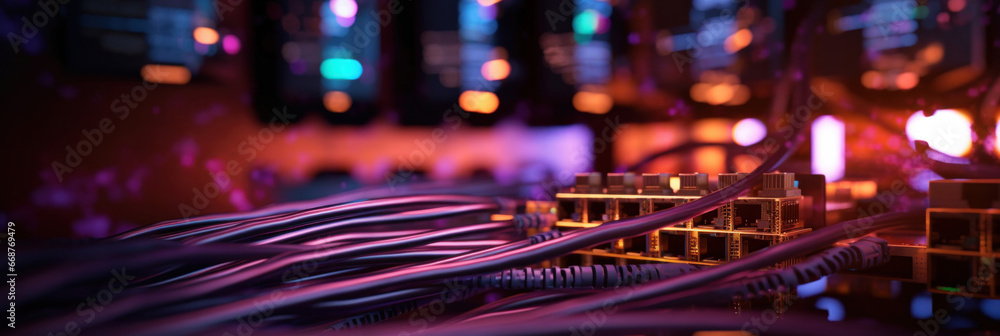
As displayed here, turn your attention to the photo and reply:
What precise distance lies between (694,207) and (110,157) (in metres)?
1.47

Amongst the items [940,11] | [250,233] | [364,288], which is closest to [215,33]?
[250,233]

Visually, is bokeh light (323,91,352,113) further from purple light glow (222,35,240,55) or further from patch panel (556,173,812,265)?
patch panel (556,173,812,265)

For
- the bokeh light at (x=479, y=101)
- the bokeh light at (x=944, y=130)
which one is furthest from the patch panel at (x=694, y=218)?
the bokeh light at (x=479, y=101)

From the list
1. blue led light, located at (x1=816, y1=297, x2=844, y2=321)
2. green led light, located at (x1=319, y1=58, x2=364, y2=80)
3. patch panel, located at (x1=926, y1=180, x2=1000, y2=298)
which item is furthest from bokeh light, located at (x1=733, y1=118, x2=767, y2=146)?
green led light, located at (x1=319, y1=58, x2=364, y2=80)

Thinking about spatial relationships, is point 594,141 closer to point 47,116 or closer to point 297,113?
point 297,113

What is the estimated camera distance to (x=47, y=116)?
4.35 ft

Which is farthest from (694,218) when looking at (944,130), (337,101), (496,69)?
(337,101)

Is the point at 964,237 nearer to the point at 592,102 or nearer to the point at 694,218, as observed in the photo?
the point at 694,218

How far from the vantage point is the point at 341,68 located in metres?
1.73

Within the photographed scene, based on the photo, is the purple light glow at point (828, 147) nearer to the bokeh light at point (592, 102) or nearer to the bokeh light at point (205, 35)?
the bokeh light at point (592, 102)

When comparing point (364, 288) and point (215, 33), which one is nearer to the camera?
point (364, 288)

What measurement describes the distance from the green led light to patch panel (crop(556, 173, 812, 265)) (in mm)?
790

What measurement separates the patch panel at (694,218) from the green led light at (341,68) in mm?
790

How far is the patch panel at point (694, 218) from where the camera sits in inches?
49.1
